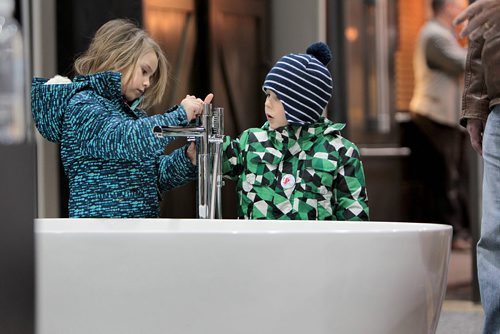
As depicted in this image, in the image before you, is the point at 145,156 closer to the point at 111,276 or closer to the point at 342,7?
the point at 111,276

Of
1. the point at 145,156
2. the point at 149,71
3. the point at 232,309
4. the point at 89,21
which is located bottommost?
the point at 232,309

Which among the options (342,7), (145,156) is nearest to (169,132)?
(145,156)

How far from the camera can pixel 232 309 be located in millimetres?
1824

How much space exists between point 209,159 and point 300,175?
0.22 metres

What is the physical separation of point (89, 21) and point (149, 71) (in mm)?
831

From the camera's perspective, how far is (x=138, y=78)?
2.50 m

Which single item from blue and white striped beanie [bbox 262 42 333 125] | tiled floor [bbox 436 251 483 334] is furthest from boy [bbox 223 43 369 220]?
tiled floor [bbox 436 251 483 334]

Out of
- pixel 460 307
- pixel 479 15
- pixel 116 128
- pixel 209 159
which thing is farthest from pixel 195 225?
pixel 460 307

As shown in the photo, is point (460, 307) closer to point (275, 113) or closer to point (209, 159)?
point (275, 113)

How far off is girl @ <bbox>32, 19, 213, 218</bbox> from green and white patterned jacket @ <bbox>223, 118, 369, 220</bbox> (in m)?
0.16

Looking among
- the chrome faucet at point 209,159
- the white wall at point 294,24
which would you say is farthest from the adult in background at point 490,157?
A: the white wall at point 294,24

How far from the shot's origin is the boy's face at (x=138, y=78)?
2.50m

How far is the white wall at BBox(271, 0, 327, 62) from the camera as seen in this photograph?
403 centimetres

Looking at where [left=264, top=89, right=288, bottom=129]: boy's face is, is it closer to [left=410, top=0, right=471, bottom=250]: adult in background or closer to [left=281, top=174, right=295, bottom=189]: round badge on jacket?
[left=281, top=174, right=295, bottom=189]: round badge on jacket
